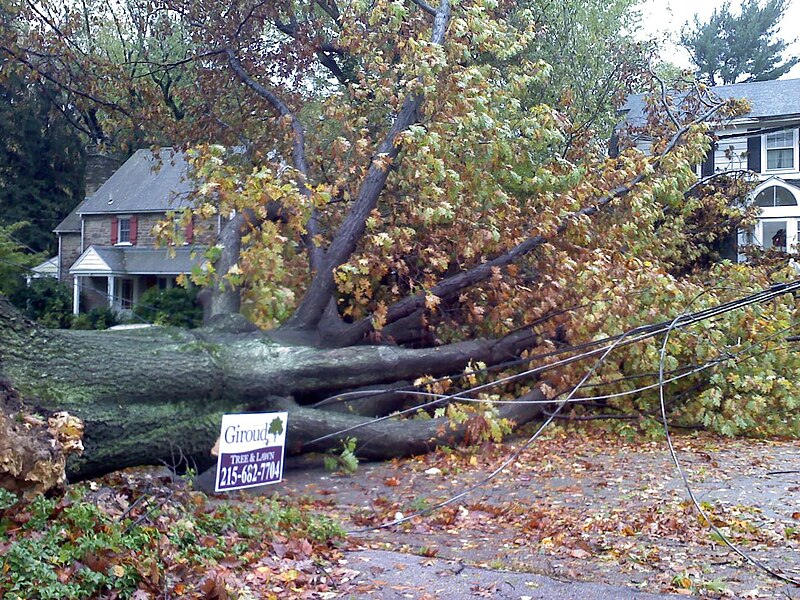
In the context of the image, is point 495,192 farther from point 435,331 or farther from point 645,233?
point 645,233

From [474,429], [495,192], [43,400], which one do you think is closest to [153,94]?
[495,192]

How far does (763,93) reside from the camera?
23.4 m

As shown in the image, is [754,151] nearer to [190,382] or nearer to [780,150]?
[780,150]

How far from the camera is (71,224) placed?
32531mm

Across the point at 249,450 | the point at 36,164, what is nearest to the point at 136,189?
the point at 36,164

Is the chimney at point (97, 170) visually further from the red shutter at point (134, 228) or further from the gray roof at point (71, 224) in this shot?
the red shutter at point (134, 228)

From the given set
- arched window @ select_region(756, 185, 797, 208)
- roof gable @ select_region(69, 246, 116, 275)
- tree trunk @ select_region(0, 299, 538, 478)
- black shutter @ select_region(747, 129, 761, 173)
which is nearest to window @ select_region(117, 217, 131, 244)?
roof gable @ select_region(69, 246, 116, 275)

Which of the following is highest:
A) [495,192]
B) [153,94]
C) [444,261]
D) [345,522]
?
[153,94]

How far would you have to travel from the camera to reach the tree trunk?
629cm

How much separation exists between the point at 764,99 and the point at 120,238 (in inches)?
864

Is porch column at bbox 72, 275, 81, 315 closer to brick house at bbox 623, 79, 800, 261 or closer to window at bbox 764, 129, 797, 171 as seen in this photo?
brick house at bbox 623, 79, 800, 261

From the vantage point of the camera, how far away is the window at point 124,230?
102 ft

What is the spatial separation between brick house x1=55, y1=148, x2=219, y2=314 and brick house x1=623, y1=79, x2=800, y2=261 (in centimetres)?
1650

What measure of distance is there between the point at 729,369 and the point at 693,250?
7.36m
